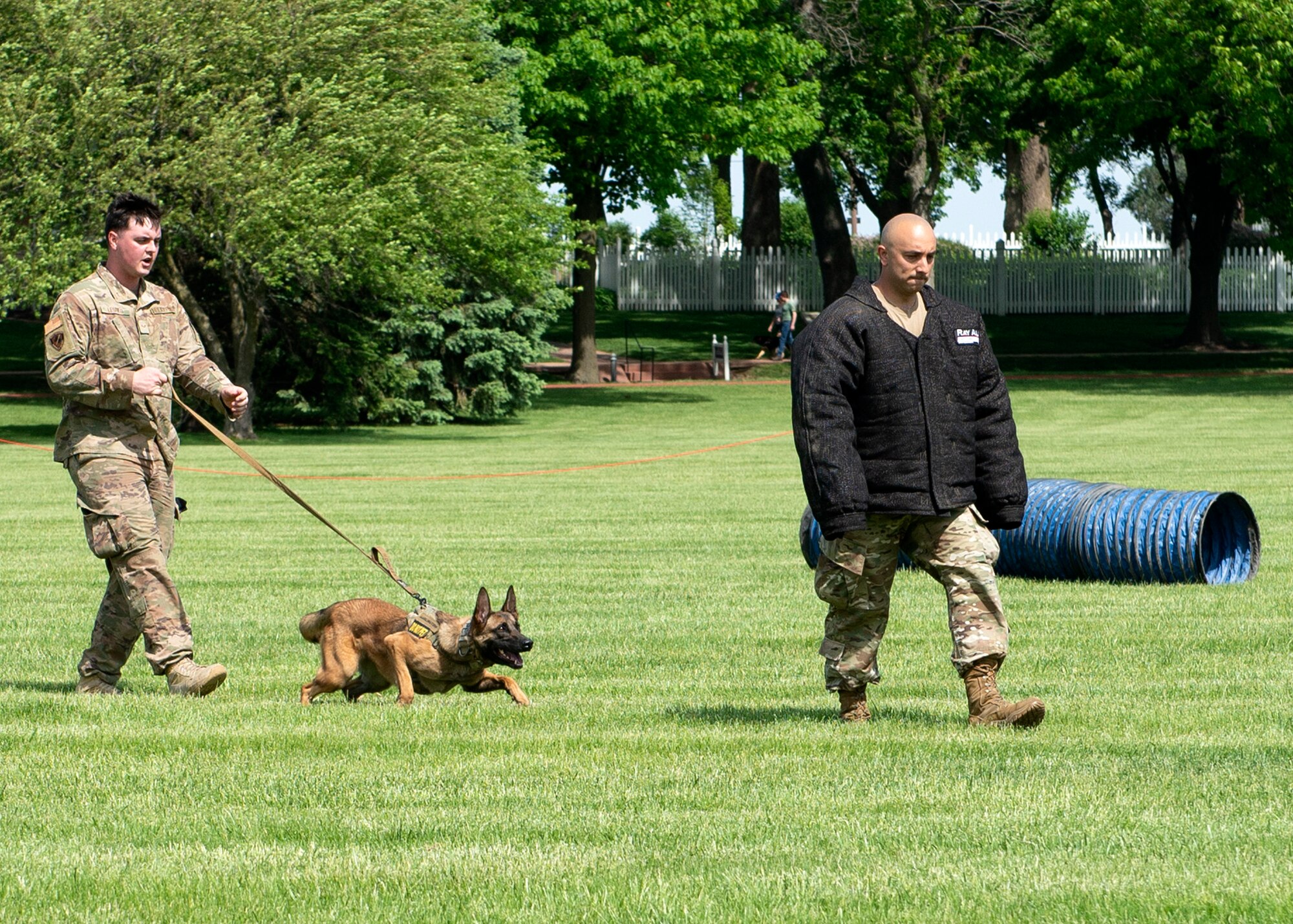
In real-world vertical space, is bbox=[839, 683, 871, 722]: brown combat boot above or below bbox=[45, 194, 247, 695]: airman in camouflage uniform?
below

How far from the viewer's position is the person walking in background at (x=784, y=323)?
2031 inches

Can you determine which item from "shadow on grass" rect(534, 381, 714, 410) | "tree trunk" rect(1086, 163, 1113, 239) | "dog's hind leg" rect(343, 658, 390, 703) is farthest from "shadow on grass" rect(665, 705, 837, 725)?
"tree trunk" rect(1086, 163, 1113, 239)

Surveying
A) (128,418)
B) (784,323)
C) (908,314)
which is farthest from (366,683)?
(784,323)

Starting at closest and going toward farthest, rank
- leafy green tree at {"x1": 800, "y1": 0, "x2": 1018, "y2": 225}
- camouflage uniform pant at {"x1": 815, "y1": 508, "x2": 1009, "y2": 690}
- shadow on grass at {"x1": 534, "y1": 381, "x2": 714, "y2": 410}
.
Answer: camouflage uniform pant at {"x1": 815, "y1": 508, "x2": 1009, "y2": 690}, shadow on grass at {"x1": 534, "y1": 381, "x2": 714, "y2": 410}, leafy green tree at {"x1": 800, "y1": 0, "x2": 1018, "y2": 225}

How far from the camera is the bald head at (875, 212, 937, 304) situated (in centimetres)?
724

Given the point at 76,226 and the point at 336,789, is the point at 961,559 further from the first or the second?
the point at 76,226

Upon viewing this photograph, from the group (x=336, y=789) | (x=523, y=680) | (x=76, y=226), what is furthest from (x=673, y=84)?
(x=336, y=789)

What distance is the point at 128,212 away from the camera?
8148 mm

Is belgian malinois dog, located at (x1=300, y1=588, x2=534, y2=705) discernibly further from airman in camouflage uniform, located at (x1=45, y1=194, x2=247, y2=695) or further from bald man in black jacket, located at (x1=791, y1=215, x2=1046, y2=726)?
bald man in black jacket, located at (x1=791, y1=215, x2=1046, y2=726)

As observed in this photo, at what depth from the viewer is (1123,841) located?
5.33 meters

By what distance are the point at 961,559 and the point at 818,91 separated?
41.5 meters

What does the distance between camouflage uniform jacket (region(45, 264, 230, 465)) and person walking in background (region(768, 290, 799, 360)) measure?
43.3m

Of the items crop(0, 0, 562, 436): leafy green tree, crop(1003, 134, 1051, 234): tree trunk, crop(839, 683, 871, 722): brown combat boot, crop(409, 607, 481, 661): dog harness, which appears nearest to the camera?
crop(839, 683, 871, 722): brown combat boot

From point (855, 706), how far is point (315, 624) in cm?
263
